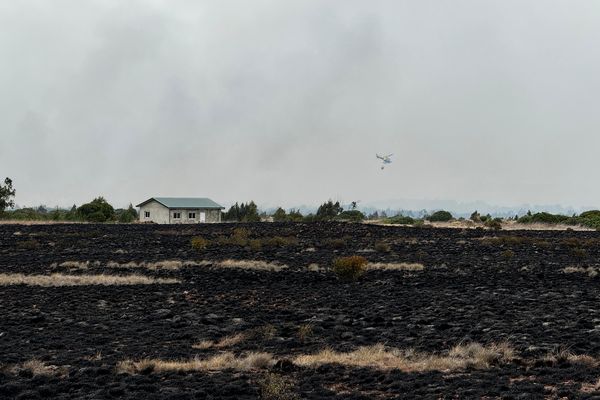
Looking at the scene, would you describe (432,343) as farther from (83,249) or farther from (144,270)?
(83,249)

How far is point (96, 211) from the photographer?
85.3 metres

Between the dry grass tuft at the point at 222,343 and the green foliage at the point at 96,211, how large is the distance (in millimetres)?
73284

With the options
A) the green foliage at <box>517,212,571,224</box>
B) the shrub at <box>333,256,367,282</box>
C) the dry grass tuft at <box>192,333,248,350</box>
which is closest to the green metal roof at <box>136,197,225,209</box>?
the green foliage at <box>517,212,571,224</box>

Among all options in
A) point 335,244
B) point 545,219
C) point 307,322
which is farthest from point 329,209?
point 307,322

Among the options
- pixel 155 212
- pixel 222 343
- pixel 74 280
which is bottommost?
pixel 222 343

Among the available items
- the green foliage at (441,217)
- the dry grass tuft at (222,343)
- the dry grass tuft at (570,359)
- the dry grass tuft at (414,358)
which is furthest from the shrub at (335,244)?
the green foliage at (441,217)

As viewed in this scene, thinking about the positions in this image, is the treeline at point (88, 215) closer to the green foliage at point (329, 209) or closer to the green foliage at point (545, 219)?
the green foliage at point (329, 209)

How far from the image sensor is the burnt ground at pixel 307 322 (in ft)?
30.2

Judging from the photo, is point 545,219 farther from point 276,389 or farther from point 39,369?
point 39,369

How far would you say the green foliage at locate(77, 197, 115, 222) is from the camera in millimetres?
82250

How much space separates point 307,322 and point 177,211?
263 feet

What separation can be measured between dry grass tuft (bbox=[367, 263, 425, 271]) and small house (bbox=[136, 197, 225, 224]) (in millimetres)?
64034

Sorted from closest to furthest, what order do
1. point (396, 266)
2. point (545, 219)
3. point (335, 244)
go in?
point (396, 266) < point (335, 244) < point (545, 219)

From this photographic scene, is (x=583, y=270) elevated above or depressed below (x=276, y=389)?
above
